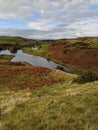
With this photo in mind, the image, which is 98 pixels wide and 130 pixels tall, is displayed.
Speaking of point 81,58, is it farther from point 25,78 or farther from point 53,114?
point 53,114

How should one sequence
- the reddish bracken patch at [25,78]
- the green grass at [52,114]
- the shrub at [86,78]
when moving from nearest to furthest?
the green grass at [52,114] < the shrub at [86,78] < the reddish bracken patch at [25,78]

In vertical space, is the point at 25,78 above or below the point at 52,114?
below

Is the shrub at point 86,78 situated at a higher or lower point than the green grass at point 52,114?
lower

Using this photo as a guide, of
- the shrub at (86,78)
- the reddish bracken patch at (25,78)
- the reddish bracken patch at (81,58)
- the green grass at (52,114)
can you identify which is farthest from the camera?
the reddish bracken patch at (81,58)

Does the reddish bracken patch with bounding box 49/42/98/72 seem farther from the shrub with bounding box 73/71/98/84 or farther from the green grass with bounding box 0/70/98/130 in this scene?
the green grass with bounding box 0/70/98/130

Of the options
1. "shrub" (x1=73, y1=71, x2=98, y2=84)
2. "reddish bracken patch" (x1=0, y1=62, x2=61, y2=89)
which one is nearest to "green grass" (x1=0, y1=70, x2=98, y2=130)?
"shrub" (x1=73, y1=71, x2=98, y2=84)

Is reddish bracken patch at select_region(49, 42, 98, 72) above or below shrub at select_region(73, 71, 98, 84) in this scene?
below

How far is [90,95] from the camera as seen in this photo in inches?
803

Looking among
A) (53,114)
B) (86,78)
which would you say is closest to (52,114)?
(53,114)

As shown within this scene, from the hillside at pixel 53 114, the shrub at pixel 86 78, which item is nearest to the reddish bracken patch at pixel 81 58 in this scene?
the shrub at pixel 86 78

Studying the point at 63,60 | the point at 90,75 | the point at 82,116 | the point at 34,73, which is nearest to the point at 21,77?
the point at 34,73

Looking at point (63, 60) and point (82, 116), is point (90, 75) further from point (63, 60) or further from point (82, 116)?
point (63, 60)

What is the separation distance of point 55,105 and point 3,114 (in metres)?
3.56

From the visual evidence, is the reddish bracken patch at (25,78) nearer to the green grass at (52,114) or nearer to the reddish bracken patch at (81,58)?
the green grass at (52,114)
